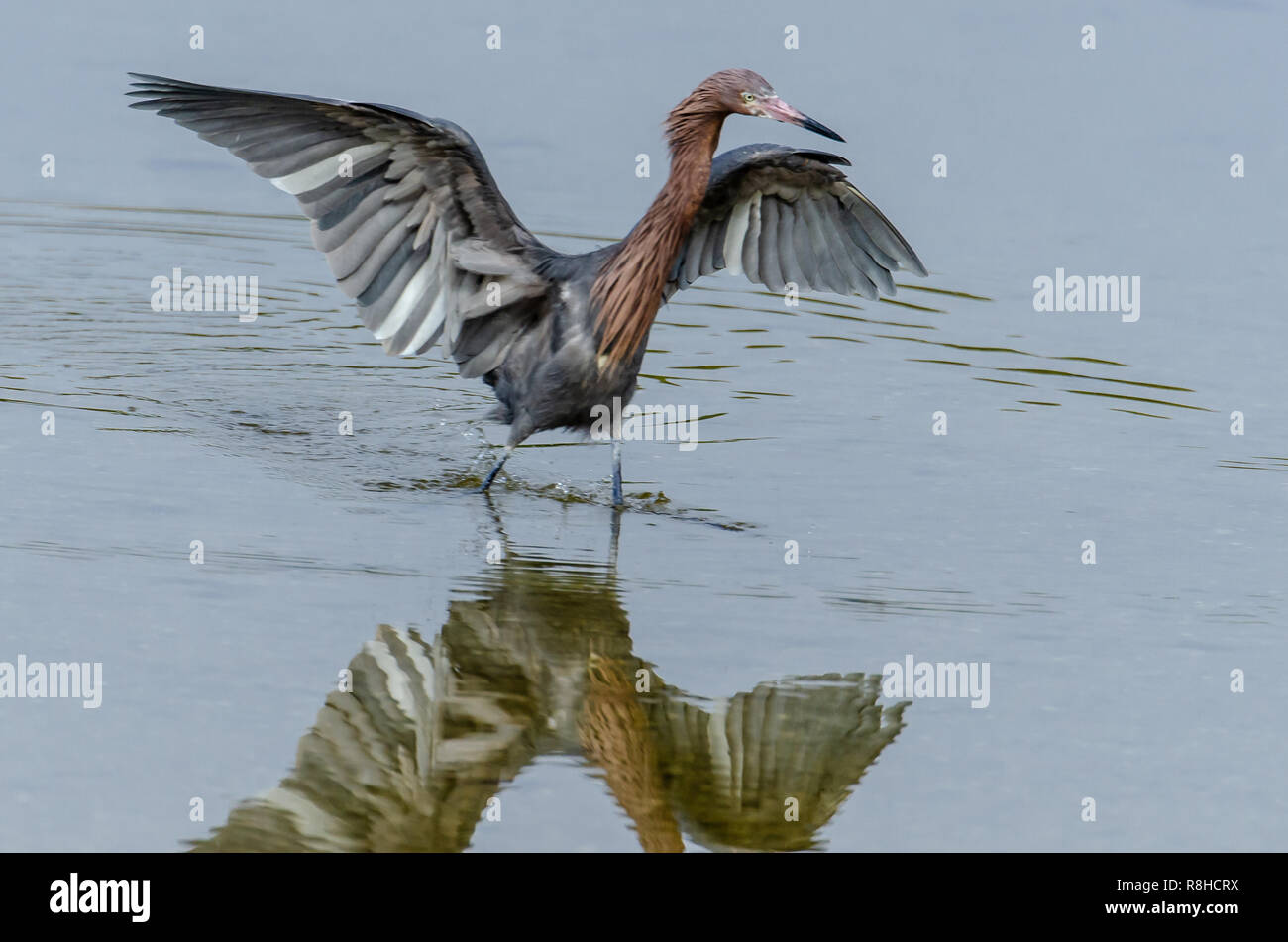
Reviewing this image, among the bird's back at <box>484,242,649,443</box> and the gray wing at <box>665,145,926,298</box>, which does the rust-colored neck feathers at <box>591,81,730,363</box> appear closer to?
the bird's back at <box>484,242,649,443</box>

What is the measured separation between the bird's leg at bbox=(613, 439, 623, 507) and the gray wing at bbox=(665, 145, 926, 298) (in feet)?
3.13

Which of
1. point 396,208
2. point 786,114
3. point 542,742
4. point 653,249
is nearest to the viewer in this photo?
point 542,742

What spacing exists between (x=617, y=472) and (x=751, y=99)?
1876mm

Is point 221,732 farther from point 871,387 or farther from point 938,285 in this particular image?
point 938,285

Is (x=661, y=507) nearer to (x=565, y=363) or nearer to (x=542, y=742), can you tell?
(x=565, y=363)

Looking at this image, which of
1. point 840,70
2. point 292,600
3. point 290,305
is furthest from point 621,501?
point 840,70

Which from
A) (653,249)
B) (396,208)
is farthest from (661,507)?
(396,208)

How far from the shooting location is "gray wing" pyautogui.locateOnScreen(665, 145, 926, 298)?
30.4 feet

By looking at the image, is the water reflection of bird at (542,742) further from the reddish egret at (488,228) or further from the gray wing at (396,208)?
the gray wing at (396,208)

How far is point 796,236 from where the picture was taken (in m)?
9.68

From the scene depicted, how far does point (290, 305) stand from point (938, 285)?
4462mm

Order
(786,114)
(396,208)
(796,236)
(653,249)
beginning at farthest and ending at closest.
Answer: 1. (796,236)
2. (653,249)
3. (396,208)
4. (786,114)

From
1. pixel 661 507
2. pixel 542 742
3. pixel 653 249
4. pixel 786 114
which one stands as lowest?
pixel 542 742

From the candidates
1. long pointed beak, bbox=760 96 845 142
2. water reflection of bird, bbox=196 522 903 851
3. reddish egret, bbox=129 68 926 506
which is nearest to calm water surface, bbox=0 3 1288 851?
water reflection of bird, bbox=196 522 903 851
